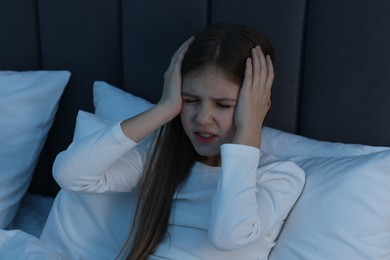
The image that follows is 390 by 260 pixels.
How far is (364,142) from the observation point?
1180 millimetres

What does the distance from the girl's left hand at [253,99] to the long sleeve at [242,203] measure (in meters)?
0.04

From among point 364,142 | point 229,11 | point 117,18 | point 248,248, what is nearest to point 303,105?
point 364,142

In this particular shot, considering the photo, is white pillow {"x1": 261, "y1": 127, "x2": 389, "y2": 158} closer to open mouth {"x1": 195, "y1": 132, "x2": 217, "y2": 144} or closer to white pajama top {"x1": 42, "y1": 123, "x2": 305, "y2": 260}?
white pajama top {"x1": 42, "y1": 123, "x2": 305, "y2": 260}

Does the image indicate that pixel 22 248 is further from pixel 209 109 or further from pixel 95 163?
pixel 209 109

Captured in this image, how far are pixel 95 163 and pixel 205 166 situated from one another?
25 cm

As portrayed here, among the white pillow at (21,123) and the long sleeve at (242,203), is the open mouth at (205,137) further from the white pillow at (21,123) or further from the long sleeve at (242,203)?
the white pillow at (21,123)

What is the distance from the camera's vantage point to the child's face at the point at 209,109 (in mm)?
1005

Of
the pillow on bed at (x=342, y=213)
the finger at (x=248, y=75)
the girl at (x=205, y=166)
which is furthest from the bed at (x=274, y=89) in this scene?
the finger at (x=248, y=75)

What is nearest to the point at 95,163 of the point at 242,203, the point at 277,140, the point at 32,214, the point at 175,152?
the point at 175,152

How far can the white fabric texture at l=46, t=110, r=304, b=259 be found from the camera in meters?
0.93

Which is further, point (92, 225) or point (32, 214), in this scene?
point (32, 214)

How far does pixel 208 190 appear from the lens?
3.55 ft

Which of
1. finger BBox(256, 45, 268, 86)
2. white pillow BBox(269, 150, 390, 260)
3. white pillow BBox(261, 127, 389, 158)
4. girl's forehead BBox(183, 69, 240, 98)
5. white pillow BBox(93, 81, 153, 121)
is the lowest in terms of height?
white pillow BBox(269, 150, 390, 260)

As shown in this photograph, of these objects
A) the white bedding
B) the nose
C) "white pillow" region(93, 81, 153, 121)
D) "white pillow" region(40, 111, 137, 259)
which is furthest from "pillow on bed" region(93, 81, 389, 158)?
the white bedding
